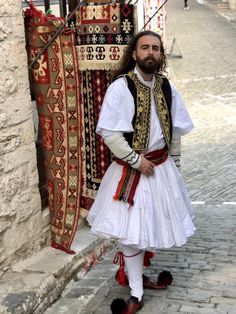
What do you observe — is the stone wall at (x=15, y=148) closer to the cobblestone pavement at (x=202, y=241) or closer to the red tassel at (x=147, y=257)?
the cobblestone pavement at (x=202, y=241)

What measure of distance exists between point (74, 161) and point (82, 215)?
882mm

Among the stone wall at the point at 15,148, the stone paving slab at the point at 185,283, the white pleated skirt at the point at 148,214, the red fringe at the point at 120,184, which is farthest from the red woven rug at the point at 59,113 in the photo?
the red fringe at the point at 120,184

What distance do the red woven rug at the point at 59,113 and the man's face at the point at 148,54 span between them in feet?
2.25

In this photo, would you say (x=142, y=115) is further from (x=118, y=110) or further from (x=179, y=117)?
(x=179, y=117)

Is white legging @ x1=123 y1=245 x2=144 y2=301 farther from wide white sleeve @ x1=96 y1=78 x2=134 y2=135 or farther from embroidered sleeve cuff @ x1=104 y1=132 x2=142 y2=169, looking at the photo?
wide white sleeve @ x1=96 y1=78 x2=134 y2=135

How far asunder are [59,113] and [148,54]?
90 cm

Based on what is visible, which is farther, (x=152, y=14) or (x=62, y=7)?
(x=152, y=14)

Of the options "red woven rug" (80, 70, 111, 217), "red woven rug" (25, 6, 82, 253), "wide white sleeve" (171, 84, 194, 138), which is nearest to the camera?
"wide white sleeve" (171, 84, 194, 138)

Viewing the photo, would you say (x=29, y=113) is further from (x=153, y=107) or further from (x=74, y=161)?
(x=153, y=107)

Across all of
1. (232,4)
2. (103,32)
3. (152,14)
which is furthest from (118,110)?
(232,4)

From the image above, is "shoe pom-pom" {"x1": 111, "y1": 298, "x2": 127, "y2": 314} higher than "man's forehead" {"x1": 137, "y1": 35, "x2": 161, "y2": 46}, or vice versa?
"man's forehead" {"x1": 137, "y1": 35, "x2": 161, "y2": 46}

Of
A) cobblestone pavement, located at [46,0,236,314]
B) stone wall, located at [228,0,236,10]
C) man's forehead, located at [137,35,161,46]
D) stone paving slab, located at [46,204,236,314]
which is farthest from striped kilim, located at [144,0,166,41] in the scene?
stone wall, located at [228,0,236,10]

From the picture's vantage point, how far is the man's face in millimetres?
3451

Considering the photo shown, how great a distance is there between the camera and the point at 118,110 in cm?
339
